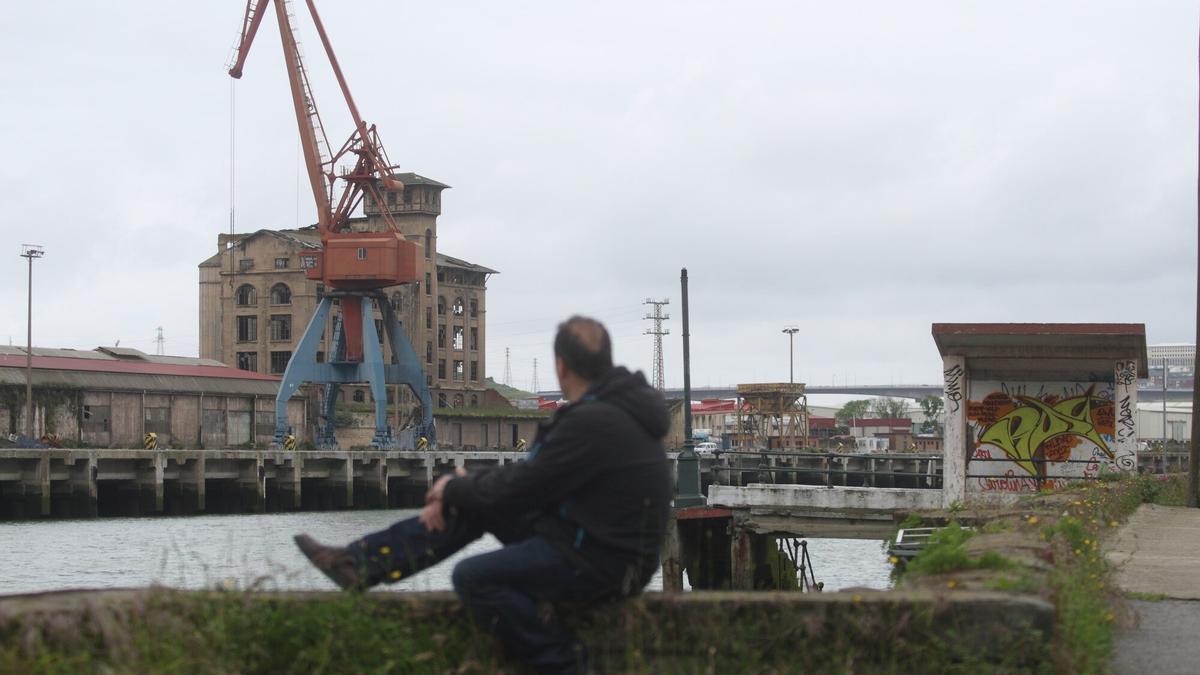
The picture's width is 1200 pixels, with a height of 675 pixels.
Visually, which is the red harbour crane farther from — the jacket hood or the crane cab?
the jacket hood

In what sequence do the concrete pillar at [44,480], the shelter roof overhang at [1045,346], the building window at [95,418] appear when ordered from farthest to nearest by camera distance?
the building window at [95,418] < the concrete pillar at [44,480] < the shelter roof overhang at [1045,346]

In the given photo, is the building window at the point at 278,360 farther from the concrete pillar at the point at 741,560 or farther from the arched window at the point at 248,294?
the concrete pillar at the point at 741,560

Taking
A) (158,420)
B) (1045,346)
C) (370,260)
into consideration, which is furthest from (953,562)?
(370,260)

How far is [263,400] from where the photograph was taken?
2992 inches

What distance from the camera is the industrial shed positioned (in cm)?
6375

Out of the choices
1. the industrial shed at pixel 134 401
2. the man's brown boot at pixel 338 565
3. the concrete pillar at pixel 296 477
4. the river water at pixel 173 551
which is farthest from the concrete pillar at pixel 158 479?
the man's brown boot at pixel 338 565

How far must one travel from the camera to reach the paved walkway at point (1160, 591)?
22.0 feet

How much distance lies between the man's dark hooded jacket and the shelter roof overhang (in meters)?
14.3

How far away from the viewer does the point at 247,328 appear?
332 ft

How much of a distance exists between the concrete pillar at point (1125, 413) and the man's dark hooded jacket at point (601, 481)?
1648cm

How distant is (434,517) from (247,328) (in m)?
98.7

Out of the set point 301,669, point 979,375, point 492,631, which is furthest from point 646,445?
point 979,375

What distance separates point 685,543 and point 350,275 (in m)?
53.3

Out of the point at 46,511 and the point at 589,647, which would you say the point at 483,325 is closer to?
the point at 46,511
